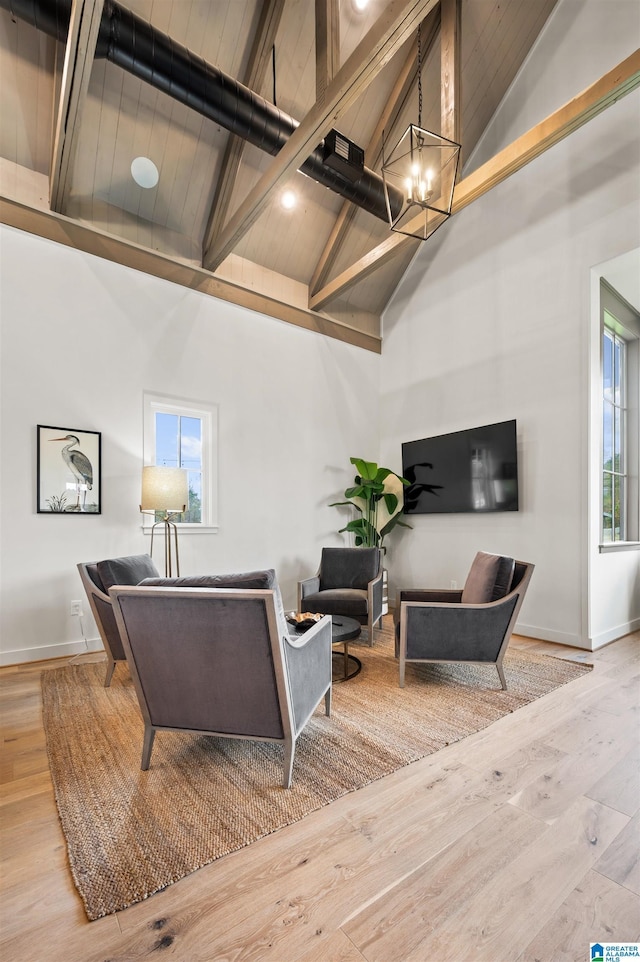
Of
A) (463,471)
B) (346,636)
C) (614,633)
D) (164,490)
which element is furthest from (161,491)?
(614,633)

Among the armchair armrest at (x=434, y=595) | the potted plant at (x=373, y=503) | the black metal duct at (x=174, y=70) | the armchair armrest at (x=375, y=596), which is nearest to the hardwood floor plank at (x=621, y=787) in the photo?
the armchair armrest at (x=434, y=595)

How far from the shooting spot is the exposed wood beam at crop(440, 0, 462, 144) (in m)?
3.68

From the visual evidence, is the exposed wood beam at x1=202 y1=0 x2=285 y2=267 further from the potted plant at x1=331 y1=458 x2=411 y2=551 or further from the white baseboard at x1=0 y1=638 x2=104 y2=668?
the white baseboard at x1=0 y1=638 x2=104 y2=668

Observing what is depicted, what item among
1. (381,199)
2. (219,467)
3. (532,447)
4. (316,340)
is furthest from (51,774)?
(381,199)

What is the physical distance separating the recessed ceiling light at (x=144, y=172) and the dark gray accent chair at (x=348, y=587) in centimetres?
400

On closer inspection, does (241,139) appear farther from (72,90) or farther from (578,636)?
(578,636)

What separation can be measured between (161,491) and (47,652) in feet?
5.31

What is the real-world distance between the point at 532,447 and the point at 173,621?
12.3 feet

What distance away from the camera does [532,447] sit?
425 centimetres

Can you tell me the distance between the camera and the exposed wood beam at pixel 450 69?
3.68 meters

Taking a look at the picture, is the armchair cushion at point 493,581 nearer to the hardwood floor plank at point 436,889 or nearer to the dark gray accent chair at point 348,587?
the dark gray accent chair at point 348,587

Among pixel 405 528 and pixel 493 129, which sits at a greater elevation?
pixel 493 129

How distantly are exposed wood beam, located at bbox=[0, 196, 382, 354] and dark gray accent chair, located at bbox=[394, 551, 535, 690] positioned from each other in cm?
381

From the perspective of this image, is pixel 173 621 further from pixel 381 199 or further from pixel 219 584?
pixel 381 199
